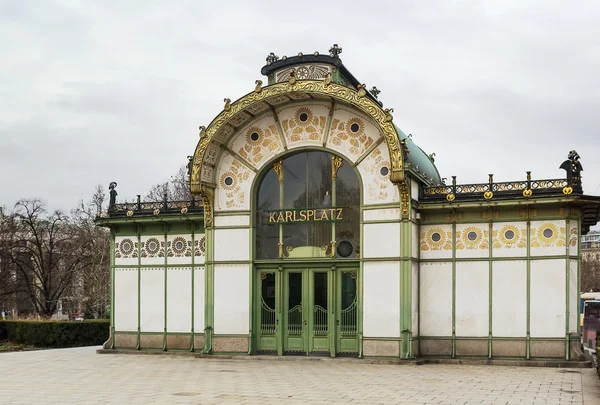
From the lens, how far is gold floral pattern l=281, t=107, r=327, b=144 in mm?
23000

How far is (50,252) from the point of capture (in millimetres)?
48438

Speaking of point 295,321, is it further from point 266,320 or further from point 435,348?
point 435,348

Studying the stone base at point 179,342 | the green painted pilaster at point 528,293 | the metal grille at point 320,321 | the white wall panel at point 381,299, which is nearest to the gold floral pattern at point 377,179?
the white wall panel at point 381,299

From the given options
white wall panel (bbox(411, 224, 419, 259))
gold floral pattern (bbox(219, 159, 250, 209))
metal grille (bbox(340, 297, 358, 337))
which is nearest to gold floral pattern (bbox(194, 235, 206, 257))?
gold floral pattern (bbox(219, 159, 250, 209))

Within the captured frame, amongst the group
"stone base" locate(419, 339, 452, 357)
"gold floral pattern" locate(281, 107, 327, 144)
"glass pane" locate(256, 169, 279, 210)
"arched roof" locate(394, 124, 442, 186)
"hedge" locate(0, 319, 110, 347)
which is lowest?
"hedge" locate(0, 319, 110, 347)

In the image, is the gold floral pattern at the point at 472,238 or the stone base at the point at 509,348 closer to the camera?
the stone base at the point at 509,348

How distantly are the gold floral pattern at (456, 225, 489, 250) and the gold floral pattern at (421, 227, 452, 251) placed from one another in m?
0.30

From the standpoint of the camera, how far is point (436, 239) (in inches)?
875

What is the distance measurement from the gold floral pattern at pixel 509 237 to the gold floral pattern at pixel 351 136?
4.73m

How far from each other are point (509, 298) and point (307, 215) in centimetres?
661

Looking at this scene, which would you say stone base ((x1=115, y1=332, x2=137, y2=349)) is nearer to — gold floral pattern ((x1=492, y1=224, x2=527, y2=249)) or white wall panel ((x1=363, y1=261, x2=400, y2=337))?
white wall panel ((x1=363, y1=261, x2=400, y2=337))

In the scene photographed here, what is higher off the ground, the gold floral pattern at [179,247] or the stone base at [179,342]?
the gold floral pattern at [179,247]

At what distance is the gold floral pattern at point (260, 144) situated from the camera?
926 inches

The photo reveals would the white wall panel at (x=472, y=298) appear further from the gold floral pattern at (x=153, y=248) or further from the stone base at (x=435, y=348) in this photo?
the gold floral pattern at (x=153, y=248)
